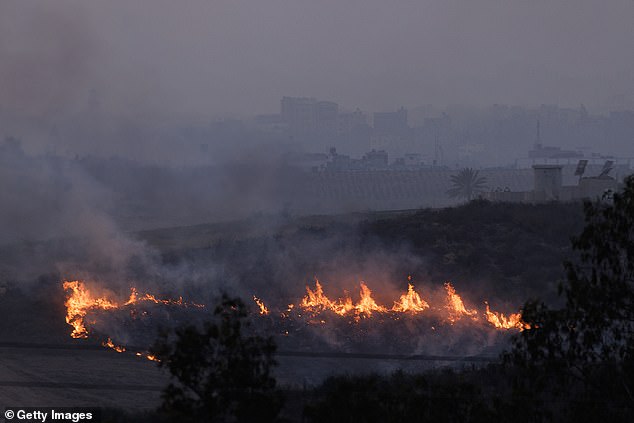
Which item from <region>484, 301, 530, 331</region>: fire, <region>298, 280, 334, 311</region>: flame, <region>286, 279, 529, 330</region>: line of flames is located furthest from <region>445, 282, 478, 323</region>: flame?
<region>298, 280, 334, 311</region>: flame

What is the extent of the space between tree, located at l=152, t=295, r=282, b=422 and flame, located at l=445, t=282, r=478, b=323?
1936 cm

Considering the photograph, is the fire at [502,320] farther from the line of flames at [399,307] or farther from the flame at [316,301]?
the flame at [316,301]

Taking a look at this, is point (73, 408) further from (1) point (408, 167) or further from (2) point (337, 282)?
(1) point (408, 167)

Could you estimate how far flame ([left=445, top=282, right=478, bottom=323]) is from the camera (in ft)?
106

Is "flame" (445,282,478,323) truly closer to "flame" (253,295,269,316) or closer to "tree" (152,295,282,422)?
"flame" (253,295,269,316)

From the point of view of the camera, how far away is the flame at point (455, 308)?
106ft

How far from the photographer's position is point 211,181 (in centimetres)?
7438

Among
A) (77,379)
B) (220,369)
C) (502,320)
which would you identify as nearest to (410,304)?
(502,320)

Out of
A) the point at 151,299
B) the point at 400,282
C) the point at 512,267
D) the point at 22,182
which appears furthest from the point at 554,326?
the point at 22,182

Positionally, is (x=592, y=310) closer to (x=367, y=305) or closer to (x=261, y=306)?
(x=367, y=305)

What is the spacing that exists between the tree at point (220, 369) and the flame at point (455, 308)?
19359 millimetres

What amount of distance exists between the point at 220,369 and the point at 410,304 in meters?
21.0

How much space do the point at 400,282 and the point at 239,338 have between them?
82.1 ft

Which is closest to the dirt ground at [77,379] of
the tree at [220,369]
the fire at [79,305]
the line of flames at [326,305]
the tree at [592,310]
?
the fire at [79,305]
